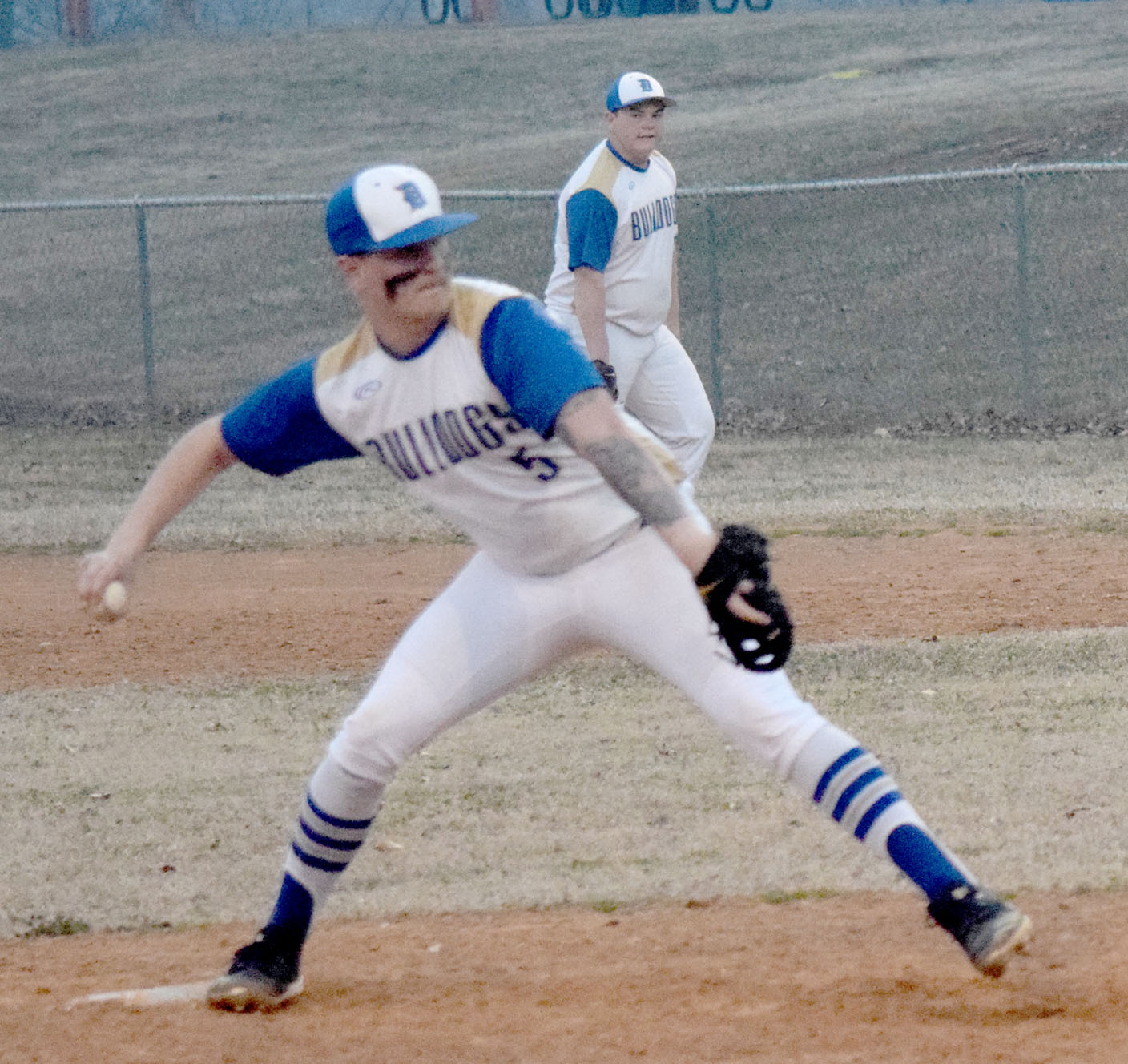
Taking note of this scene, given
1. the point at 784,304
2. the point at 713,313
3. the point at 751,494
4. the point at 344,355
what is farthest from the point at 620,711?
the point at 784,304

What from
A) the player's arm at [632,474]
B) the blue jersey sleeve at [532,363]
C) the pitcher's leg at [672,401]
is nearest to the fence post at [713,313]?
the pitcher's leg at [672,401]

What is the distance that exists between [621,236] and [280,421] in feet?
15.2

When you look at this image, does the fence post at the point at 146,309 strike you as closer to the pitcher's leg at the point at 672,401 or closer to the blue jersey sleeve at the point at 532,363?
the pitcher's leg at the point at 672,401

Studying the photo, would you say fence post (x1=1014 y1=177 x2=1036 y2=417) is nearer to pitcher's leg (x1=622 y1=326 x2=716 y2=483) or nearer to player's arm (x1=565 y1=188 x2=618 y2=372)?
pitcher's leg (x1=622 y1=326 x2=716 y2=483)

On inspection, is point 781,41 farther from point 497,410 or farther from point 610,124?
point 497,410

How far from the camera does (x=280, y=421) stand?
13.2 ft

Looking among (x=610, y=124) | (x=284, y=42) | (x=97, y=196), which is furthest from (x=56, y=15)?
(x=610, y=124)

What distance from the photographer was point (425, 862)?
5676 mm

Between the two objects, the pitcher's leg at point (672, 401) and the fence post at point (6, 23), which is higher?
the pitcher's leg at point (672, 401)

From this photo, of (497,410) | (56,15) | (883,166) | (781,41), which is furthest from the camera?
(56,15)

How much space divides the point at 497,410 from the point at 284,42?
123 ft

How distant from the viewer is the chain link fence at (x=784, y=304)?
1652 centimetres

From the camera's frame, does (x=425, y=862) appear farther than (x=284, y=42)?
No

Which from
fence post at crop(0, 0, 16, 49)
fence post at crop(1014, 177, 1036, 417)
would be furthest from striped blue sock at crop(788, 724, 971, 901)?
fence post at crop(0, 0, 16, 49)
